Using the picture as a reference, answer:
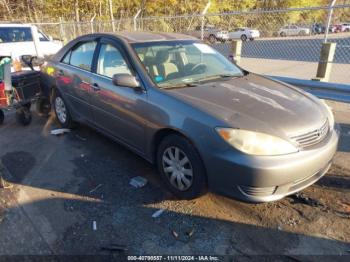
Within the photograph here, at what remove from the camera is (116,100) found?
3.76 m

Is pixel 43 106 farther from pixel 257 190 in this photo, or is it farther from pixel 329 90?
pixel 329 90

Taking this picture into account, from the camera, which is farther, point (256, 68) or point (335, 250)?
point (256, 68)

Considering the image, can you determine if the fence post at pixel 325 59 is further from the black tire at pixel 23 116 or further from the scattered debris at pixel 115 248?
the scattered debris at pixel 115 248

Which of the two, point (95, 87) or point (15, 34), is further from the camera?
point (15, 34)

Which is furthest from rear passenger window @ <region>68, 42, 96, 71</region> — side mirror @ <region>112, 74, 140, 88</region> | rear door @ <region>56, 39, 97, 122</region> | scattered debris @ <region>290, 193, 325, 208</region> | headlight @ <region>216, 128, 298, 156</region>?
scattered debris @ <region>290, 193, 325, 208</region>

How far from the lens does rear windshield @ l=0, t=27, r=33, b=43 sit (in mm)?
9461

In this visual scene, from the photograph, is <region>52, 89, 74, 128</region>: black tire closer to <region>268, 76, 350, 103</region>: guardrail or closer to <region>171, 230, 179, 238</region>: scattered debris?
<region>171, 230, 179, 238</region>: scattered debris

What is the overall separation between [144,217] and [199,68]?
1881 millimetres

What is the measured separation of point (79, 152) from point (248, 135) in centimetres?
267

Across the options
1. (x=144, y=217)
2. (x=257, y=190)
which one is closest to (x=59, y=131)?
(x=144, y=217)

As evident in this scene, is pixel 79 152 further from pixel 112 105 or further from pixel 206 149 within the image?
pixel 206 149

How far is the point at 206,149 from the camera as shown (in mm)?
2797

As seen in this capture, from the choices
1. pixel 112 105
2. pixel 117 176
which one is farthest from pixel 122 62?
pixel 117 176

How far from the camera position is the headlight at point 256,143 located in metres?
2.65
